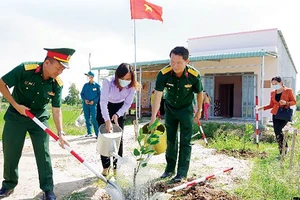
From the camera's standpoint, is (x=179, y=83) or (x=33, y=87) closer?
(x=33, y=87)

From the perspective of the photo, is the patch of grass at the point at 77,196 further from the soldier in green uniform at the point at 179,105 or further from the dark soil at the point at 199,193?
the soldier in green uniform at the point at 179,105

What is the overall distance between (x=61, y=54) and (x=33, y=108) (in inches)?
26.5

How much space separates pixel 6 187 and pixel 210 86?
11.4 meters

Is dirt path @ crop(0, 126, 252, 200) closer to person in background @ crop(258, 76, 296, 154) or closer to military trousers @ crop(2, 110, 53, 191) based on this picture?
military trousers @ crop(2, 110, 53, 191)

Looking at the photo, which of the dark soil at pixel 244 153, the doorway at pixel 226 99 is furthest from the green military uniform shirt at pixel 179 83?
the doorway at pixel 226 99

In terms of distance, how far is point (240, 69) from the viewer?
12.5m

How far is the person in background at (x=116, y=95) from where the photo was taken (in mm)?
3299

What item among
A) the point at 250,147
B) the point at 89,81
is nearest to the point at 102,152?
the point at 250,147

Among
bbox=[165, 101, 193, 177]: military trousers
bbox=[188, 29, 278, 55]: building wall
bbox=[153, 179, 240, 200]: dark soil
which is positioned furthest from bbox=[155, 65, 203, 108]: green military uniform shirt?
bbox=[188, 29, 278, 55]: building wall

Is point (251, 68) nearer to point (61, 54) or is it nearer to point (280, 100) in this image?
point (280, 100)

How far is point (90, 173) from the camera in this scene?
4.06 meters

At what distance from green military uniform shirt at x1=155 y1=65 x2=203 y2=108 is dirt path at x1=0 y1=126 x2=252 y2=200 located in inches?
37.4

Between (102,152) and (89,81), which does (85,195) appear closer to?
(102,152)

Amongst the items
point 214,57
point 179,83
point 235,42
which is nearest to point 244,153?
point 179,83
